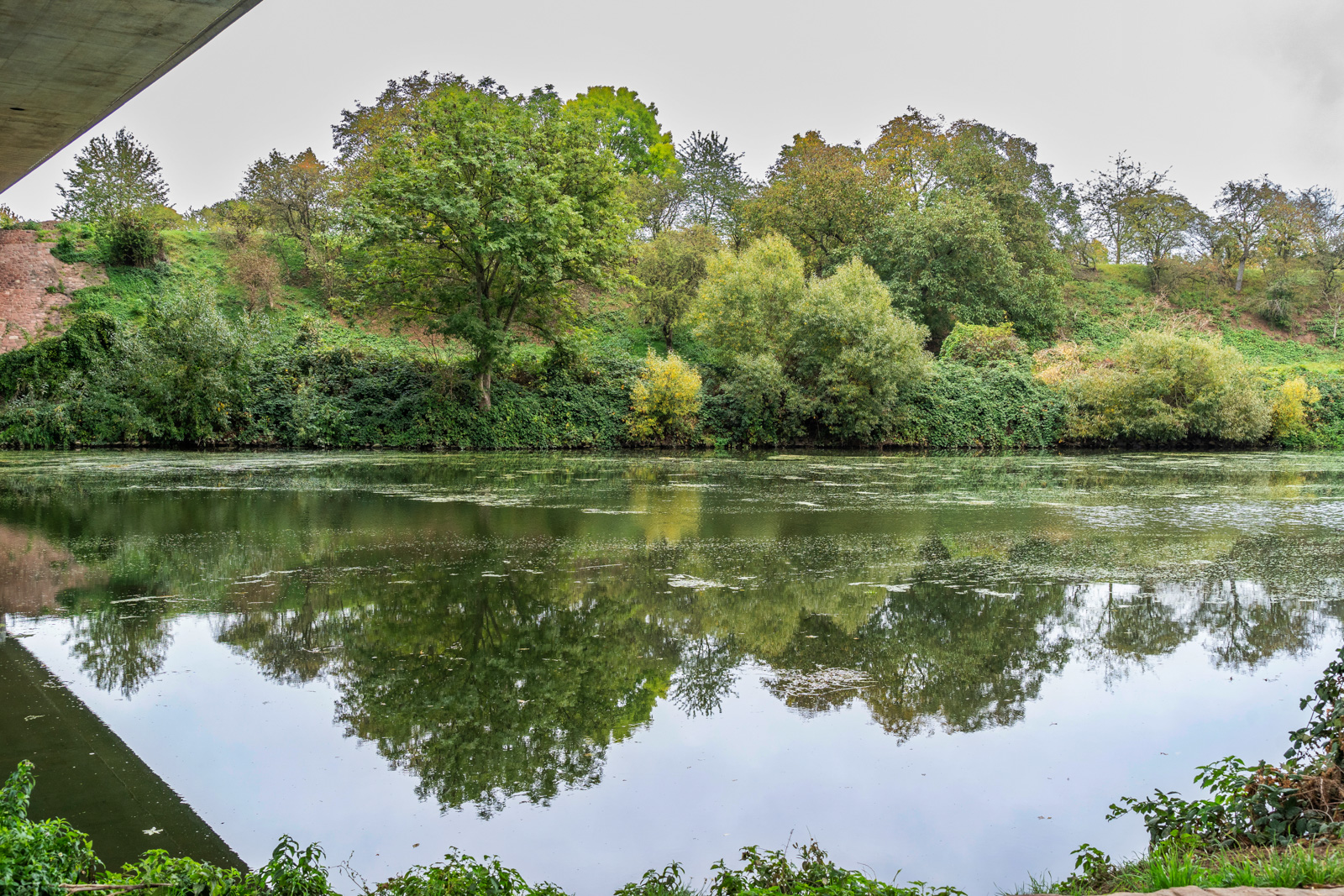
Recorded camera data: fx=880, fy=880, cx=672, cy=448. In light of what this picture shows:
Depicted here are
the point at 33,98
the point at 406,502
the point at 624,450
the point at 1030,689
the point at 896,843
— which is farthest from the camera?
the point at 624,450

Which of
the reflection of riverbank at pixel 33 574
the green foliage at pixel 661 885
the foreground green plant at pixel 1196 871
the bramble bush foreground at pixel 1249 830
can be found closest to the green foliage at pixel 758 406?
the reflection of riverbank at pixel 33 574

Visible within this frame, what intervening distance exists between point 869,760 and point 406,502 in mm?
10507

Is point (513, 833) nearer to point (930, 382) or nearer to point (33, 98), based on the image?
point (33, 98)

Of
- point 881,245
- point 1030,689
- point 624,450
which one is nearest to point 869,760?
point 1030,689

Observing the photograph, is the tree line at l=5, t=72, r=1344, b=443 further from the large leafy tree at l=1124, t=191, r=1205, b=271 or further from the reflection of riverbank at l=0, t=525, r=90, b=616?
the reflection of riverbank at l=0, t=525, r=90, b=616

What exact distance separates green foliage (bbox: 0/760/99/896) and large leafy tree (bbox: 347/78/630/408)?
70.5ft

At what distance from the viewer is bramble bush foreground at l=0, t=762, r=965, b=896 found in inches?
92.4

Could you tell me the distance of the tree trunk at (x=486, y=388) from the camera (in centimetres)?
2700

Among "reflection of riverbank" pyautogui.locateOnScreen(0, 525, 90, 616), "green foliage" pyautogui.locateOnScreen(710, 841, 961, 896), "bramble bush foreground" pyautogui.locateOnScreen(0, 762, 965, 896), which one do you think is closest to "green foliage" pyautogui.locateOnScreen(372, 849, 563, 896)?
"bramble bush foreground" pyautogui.locateOnScreen(0, 762, 965, 896)

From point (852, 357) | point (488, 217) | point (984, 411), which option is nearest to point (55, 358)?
point (488, 217)

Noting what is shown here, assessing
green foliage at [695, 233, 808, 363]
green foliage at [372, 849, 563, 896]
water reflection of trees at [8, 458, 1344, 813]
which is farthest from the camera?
green foliage at [695, 233, 808, 363]

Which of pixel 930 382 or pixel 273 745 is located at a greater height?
pixel 930 382

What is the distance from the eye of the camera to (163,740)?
14.4ft

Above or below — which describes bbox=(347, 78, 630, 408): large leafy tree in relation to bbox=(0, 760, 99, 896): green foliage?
above
